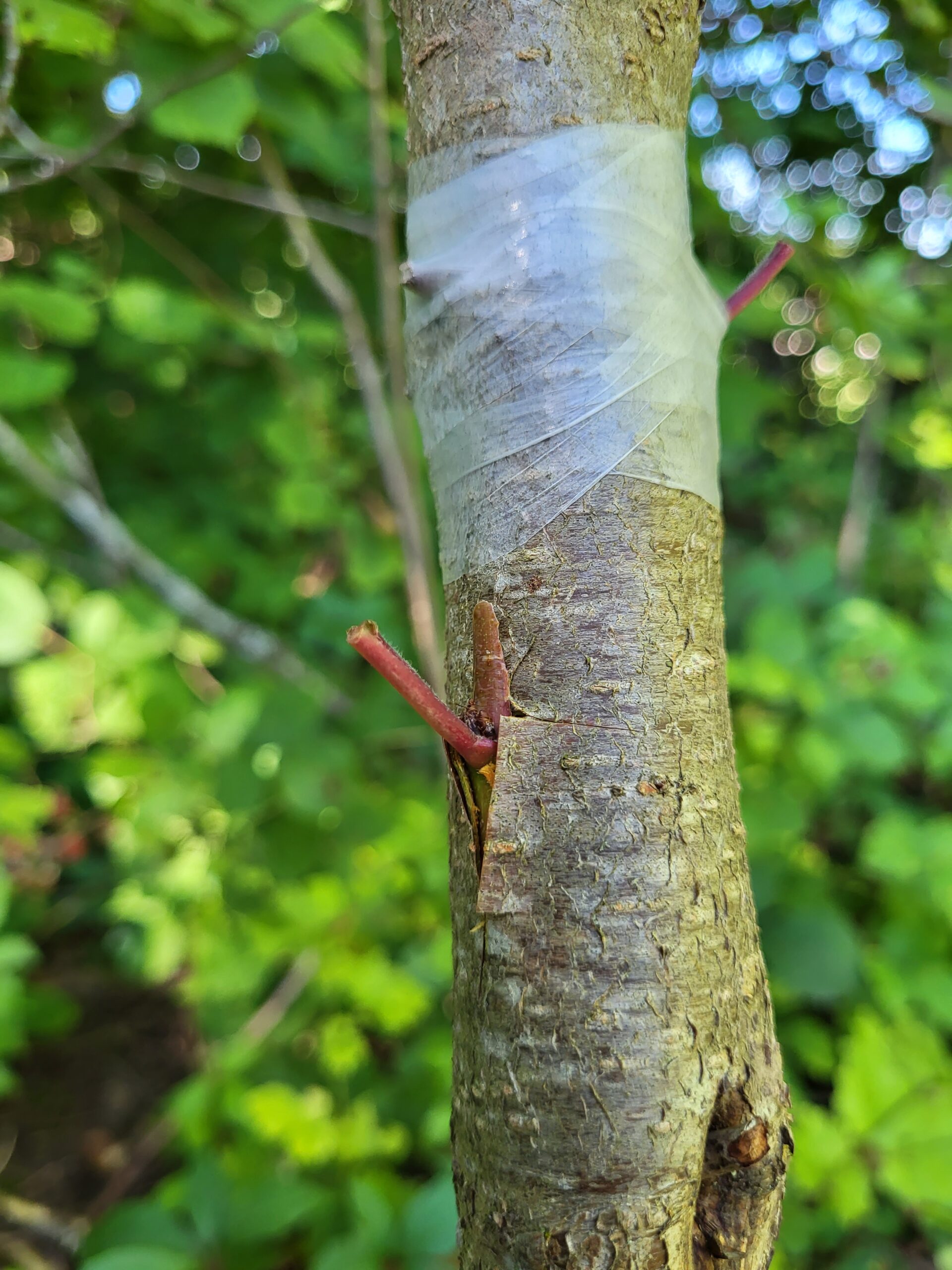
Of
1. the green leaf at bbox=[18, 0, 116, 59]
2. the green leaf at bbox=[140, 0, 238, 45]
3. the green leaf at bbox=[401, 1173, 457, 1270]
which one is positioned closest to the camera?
the green leaf at bbox=[18, 0, 116, 59]

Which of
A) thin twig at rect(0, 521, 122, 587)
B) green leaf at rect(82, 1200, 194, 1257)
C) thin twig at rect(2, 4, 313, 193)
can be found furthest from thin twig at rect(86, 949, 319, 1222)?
thin twig at rect(2, 4, 313, 193)

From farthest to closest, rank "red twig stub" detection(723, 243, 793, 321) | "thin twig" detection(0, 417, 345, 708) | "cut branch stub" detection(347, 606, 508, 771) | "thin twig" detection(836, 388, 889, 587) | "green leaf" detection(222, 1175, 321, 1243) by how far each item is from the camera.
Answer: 1. "thin twig" detection(836, 388, 889, 587)
2. "thin twig" detection(0, 417, 345, 708)
3. "green leaf" detection(222, 1175, 321, 1243)
4. "red twig stub" detection(723, 243, 793, 321)
5. "cut branch stub" detection(347, 606, 508, 771)

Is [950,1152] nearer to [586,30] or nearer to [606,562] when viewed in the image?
[606,562]

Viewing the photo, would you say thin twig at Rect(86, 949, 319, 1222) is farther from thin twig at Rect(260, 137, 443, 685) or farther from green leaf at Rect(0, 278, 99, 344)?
green leaf at Rect(0, 278, 99, 344)

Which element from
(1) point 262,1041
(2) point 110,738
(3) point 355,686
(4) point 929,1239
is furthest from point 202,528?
(4) point 929,1239

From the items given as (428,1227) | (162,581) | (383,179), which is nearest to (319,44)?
(383,179)

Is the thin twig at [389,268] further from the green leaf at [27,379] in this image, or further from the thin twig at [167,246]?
the green leaf at [27,379]

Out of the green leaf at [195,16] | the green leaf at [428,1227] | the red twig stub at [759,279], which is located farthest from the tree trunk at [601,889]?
the green leaf at [428,1227]
